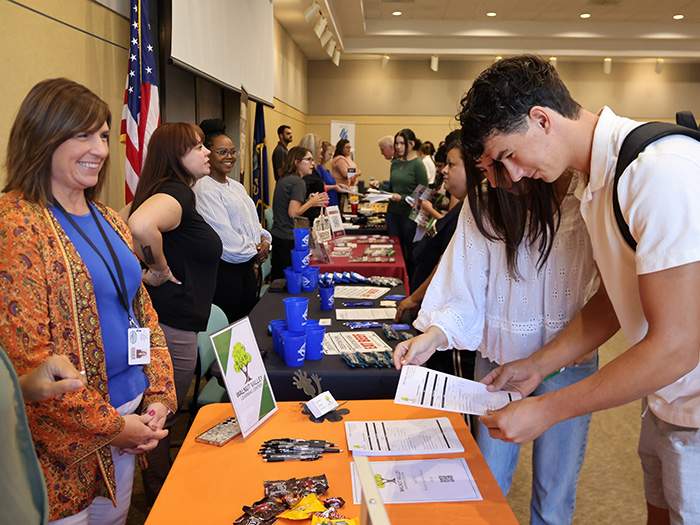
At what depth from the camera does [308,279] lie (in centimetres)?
314

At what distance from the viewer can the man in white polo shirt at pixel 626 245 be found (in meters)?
0.95

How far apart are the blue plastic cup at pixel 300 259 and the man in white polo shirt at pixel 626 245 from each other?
1.92m

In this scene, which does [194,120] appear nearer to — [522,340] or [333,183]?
[333,183]

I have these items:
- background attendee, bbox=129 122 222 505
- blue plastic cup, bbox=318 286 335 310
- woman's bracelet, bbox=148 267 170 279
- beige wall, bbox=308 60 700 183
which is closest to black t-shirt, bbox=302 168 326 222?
blue plastic cup, bbox=318 286 335 310

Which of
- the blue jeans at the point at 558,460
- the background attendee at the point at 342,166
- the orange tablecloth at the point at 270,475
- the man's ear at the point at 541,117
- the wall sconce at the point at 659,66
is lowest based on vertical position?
the blue jeans at the point at 558,460

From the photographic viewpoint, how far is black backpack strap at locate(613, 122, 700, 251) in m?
1.03

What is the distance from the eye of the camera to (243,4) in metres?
5.69

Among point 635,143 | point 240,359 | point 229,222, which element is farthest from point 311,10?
point 635,143

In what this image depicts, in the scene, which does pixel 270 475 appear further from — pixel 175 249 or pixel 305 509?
pixel 175 249

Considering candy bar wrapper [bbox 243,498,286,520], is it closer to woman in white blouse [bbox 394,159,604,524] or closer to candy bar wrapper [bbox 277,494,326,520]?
candy bar wrapper [bbox 277,494,326,520]

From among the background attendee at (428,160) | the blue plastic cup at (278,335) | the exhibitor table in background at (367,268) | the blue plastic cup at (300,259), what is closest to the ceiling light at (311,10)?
the background attendee at (428,160)

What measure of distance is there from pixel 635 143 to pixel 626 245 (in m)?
0.20

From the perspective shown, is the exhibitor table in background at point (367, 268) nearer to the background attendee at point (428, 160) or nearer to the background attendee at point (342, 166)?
the background attendee at point (342, 166)

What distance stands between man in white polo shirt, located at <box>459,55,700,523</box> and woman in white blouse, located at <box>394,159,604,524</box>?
29 cm
